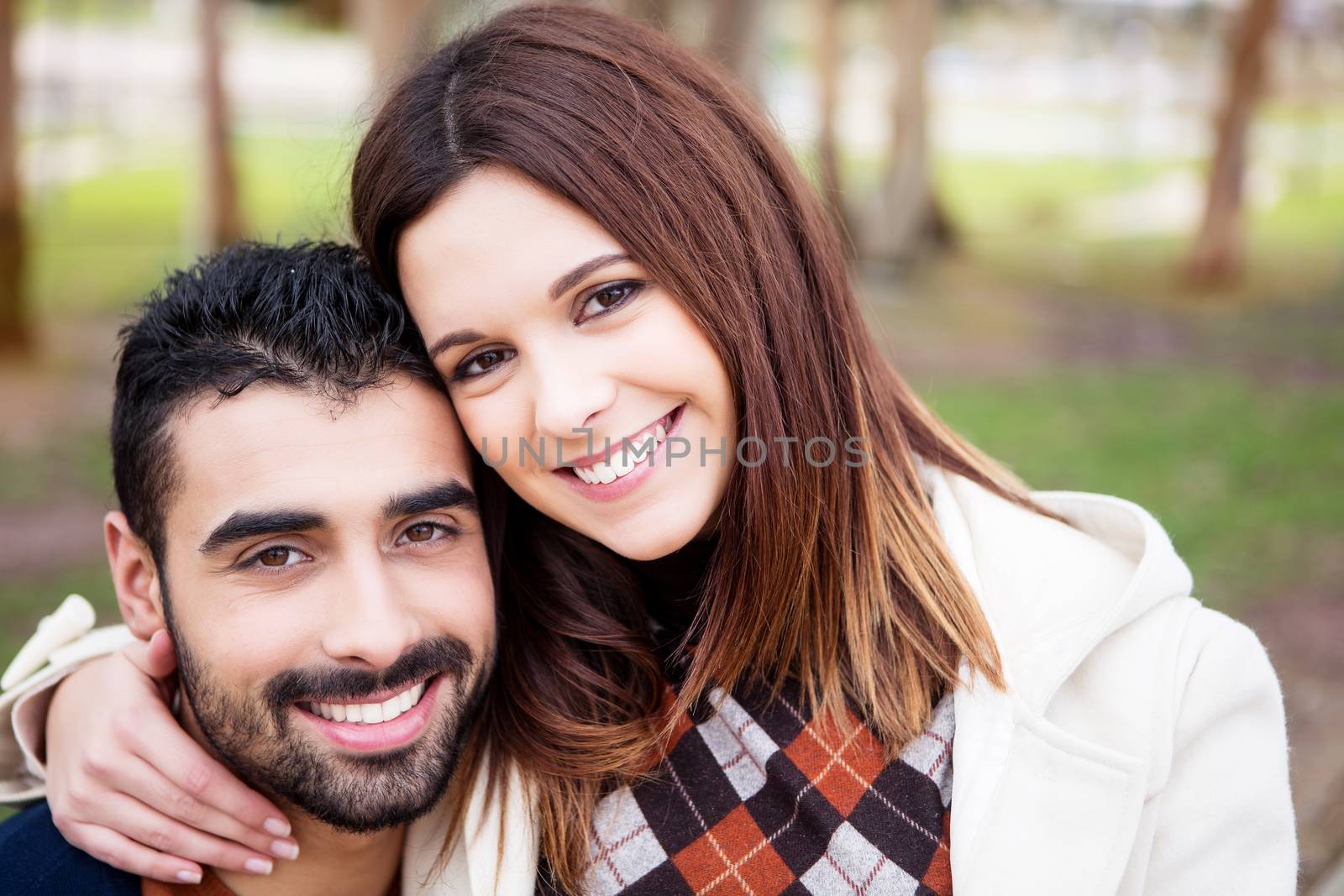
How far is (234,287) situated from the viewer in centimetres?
215

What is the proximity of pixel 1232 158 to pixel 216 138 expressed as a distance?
381 inches

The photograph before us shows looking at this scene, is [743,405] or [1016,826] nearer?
[1016,826]

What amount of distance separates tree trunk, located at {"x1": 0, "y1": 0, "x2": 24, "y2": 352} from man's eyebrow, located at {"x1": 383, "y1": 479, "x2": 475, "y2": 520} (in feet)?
24.7

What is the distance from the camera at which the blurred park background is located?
584 cm

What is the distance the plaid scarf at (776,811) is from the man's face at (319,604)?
38 cm

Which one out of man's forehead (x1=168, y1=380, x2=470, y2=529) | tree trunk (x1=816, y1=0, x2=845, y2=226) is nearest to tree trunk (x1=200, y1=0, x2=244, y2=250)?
tree trunk (x1=816, y1=0, x2=845, y2=226)

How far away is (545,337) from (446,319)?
0.19m

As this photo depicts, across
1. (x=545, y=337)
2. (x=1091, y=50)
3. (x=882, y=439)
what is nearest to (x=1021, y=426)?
(x=882, y=439)

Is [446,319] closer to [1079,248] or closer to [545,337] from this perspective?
[545,337]

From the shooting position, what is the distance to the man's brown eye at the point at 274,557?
2.00 meters

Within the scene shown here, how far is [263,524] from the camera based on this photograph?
195 cm

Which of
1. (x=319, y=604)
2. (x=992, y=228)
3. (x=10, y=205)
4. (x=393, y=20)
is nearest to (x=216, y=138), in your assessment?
(x=10, y=205)

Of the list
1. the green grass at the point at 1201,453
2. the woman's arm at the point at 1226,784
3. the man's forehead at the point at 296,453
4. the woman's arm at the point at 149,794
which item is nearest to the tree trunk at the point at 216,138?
the green grass at the point at 1201,453

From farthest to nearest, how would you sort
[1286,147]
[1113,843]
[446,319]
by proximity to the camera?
[1286,147] → [446,319] → [1113,843]
